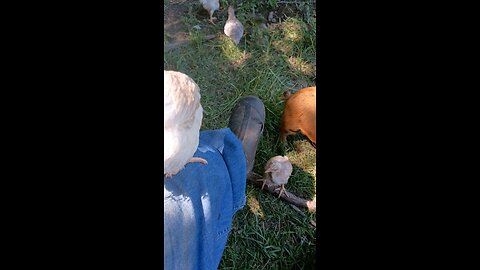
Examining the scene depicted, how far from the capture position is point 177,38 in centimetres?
63

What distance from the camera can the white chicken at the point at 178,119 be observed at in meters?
0.43

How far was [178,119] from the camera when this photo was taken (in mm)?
445

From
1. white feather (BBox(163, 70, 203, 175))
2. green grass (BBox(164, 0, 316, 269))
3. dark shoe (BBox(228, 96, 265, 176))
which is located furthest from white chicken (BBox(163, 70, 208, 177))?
dark shoe (BBox(228, 96, 265, 176))

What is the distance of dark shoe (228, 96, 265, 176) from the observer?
0.96 meters

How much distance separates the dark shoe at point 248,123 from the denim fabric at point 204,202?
0.36 feet

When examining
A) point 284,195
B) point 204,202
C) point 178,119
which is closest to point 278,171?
point 284,195

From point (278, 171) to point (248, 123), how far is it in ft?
0.42

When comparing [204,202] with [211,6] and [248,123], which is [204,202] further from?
[211,6]

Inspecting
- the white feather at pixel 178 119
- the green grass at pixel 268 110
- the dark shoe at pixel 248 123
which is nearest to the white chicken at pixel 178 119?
the white feather at pixel 178 119

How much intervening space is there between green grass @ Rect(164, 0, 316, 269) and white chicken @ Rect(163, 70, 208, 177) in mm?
351

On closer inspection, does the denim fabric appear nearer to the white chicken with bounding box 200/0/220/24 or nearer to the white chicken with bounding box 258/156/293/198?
the white chicken with bounding box 258/156/293/198
